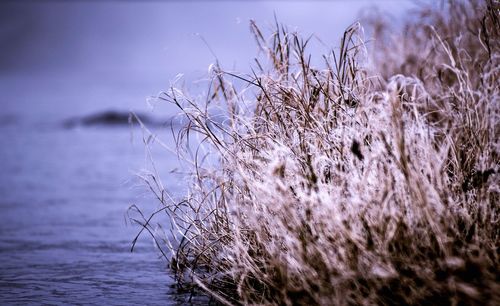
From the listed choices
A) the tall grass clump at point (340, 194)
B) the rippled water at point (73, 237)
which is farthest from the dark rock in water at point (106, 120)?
the tall grass clump at point (340, 194)

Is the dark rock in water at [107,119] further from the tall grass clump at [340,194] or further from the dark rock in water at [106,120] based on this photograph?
the tall grass clump at [340,194]

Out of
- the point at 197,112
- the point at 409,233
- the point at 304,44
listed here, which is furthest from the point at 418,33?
the point at 409,233

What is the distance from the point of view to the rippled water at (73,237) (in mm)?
4246

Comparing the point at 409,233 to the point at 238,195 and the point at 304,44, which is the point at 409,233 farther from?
the point at 304,44

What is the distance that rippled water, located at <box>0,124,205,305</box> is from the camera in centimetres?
425

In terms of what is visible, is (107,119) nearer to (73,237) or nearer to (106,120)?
(106,120)

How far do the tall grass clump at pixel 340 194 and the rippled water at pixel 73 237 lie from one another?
2.09 feet

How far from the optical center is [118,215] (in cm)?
719

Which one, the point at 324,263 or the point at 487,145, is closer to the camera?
the point at 324,263

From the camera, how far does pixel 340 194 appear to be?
10.7ft

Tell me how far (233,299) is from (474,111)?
1.85 metres

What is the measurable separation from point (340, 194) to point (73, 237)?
12.0 feet

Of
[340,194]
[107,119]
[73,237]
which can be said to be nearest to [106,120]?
[107,119]

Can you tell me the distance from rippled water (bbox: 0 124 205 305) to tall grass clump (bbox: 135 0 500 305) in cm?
64
